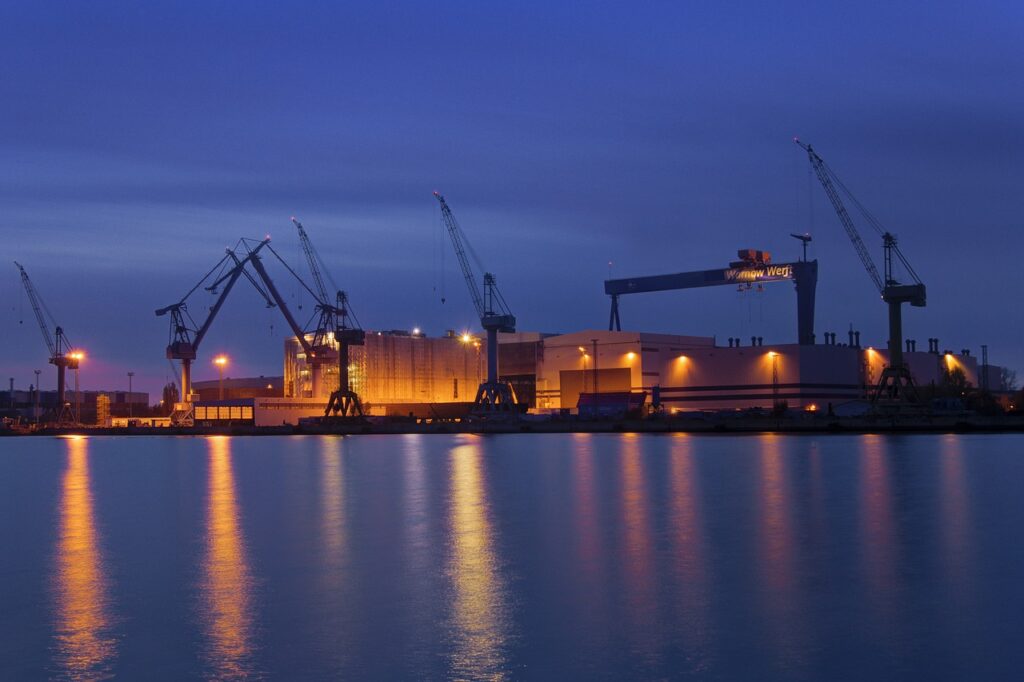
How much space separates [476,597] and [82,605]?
606cm

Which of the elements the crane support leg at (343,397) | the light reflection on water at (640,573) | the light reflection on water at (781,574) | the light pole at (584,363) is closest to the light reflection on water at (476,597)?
the light reflection on water at (640,573)

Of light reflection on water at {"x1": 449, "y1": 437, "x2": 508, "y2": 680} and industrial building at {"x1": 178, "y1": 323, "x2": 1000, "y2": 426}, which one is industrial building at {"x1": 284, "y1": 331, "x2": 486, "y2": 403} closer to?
industrial building at {"x1": 178, "y1": 323, "x2": 1000, "y2": 426}

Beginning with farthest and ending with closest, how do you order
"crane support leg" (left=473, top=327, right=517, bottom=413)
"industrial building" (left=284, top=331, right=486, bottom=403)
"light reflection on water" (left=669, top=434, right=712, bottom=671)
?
"industrial building" (left=284, top=331, right=486, bottom=403)
"crane support leg" (left=473, top=327, right=517, bottom=413)
"light reflection on water" (left=669, top=434, right=712, bottom=671)

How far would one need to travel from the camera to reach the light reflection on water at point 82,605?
15.1m

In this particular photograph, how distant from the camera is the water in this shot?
15.1 meters

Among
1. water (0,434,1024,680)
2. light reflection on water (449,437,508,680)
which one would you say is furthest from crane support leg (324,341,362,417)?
light reflection on water (449,437,508,680)

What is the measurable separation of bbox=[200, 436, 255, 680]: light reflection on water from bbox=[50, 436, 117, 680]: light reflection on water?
1315 mm

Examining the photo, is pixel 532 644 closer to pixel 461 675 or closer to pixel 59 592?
pixel 461 675

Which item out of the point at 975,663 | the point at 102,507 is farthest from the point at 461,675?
the point at 102,507

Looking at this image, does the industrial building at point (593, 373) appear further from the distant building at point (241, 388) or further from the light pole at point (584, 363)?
the distant building at point (241, 388)

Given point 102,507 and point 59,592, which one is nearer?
point 59,592

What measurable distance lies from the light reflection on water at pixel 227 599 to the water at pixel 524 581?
0.21 ft

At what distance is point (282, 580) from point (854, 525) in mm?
13744

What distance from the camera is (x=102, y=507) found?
36.8 m
